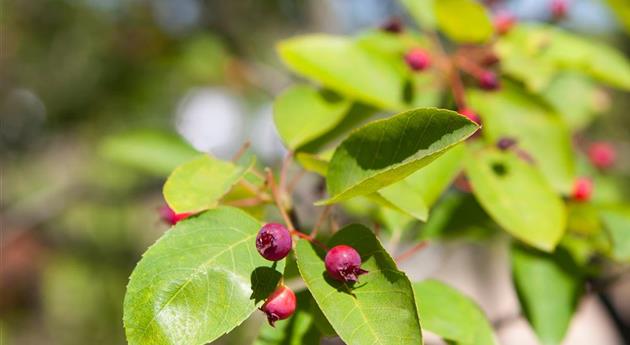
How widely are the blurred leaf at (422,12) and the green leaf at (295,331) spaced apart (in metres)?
0.85

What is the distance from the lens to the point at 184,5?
4.15 metres

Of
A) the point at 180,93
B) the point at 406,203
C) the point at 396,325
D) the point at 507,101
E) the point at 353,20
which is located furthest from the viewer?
the point at 180,93

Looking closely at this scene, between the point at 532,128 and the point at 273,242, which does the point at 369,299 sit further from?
the point at 532,128

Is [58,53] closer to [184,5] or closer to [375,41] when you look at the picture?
[184,5]

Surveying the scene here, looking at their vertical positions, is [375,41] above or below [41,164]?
above

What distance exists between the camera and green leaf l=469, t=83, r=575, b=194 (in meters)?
1.24

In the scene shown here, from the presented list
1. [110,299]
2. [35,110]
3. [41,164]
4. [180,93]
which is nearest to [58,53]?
[35,110]

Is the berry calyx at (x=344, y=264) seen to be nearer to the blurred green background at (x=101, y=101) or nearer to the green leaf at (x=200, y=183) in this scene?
the green leaf at (x=200, y=183)

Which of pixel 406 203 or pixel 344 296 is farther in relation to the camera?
pixel 406 203

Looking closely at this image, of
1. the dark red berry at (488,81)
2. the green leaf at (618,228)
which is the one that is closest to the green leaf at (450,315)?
the green leaf at (618,228)

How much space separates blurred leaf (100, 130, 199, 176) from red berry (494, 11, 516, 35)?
0.75 m

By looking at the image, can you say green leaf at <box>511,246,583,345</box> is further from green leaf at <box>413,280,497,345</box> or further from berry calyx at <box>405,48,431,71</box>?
berry calyx at <box>405,48,431,71</box>

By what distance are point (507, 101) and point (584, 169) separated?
1.66ft

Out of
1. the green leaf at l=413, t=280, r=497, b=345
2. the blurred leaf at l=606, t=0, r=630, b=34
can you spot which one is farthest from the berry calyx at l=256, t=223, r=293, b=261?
the blurred leaf at l=606, t=0, r=630, b=34
